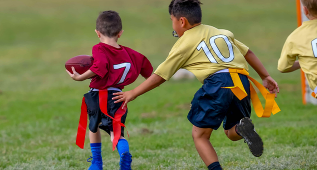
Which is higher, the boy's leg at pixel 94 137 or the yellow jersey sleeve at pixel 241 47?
the yellow jersey sleeve at pixel 241 47

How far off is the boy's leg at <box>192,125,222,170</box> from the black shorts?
3.09ft

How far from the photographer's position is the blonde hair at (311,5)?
376 centimetres

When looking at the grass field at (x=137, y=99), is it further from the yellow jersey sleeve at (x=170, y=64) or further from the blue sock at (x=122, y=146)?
the yellow jersey sleeve at (x=170, y=64)

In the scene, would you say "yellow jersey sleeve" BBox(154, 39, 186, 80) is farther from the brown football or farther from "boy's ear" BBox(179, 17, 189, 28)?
the brown football


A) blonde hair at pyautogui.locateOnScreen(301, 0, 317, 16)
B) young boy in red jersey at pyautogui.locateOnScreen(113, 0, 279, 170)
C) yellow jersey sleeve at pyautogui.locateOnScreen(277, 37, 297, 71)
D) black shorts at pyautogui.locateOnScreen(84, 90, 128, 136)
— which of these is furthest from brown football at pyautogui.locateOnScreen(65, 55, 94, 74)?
blonde hair at pyautogui.locateOnScreen(301, 0, 317, 16)

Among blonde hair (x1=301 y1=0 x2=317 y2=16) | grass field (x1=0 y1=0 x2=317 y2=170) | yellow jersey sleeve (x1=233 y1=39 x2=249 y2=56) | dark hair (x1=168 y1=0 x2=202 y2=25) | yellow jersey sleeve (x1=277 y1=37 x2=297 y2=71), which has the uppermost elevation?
dark hair (x1=168 y1=0 x2=202 y2=25)

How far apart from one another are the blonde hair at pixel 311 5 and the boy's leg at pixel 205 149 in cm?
145

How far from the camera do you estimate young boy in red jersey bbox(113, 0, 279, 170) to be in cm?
376

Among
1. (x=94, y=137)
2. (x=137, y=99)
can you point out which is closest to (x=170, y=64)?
(x=94, y=137)

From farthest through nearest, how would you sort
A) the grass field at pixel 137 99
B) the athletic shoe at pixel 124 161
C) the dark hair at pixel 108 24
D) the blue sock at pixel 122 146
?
the grass field at pixel 137 99
the dark hair at pixel 108 24
the blue sock at pixel 122 146
the athletic shoe at pixel 124 161

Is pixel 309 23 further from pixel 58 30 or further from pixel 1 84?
pixel 58 30

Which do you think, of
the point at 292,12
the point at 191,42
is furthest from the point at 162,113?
the point at 292,12

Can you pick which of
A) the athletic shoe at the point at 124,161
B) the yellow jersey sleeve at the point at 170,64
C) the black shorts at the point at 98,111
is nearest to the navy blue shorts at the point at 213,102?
the yellow jersey sleeve at the point at 170,64

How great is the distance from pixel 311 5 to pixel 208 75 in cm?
114
